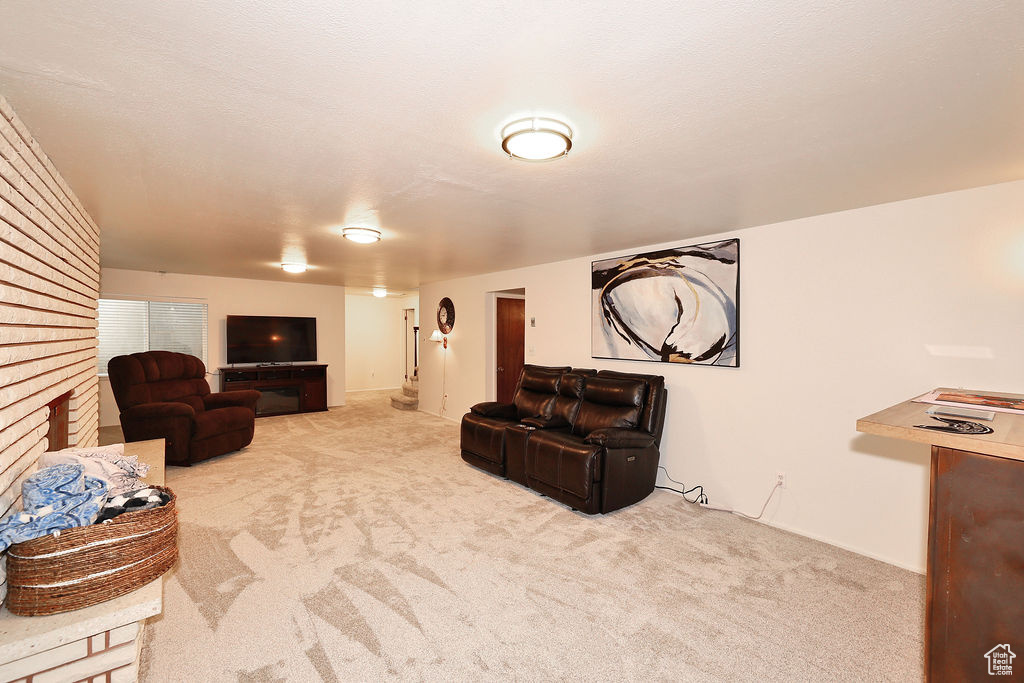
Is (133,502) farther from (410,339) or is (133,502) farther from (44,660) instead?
(410,339)

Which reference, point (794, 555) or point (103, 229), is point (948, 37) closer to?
point (794, 555)

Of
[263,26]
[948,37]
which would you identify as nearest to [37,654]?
[263,26]

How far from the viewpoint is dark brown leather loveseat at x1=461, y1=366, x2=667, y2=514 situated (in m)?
3.51

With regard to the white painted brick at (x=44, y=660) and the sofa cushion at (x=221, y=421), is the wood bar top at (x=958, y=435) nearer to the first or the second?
the white painted brick at (x=44, y=660)

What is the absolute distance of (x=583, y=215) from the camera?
3.21m

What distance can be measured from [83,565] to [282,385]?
6.55 meters

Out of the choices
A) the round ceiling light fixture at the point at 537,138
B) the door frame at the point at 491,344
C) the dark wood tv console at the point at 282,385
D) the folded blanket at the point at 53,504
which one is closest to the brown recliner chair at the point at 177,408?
the dark wood tv console at the point at 282,385

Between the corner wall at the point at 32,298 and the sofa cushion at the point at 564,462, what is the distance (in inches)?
118

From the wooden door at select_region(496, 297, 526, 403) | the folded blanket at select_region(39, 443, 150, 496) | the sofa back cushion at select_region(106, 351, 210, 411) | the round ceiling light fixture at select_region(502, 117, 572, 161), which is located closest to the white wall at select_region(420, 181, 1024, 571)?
the round ceiling light fixture at select_region(502, 117, 572, 161)

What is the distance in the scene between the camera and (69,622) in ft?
4.60

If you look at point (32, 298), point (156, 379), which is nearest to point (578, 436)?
point (32, 298)

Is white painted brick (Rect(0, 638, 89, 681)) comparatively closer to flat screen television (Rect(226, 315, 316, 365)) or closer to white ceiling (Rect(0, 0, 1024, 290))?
white ceiling (Rect(0, 0, 1024, 290))

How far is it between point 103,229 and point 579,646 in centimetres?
476

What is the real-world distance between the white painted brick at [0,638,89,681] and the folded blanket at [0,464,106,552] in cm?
34
